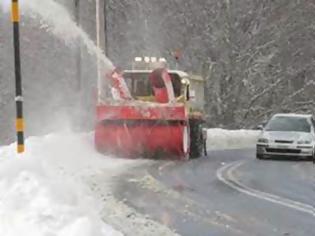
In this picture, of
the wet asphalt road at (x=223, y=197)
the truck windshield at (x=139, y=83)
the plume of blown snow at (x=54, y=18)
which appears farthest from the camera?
the truck windshield at (x=139, y=83)

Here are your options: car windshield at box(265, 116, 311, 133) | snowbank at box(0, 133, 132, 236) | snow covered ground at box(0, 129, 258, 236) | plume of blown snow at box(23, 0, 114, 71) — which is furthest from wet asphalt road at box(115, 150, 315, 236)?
car windshield at box(265, 116, 311, 133)

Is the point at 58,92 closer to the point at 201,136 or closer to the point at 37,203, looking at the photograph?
the point at 201,136

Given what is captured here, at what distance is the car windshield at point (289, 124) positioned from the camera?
25.0 metres

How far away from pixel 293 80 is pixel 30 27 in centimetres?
1735

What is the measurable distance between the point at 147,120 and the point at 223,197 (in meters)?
7.52

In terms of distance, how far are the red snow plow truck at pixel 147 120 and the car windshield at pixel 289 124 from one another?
4.10 metres

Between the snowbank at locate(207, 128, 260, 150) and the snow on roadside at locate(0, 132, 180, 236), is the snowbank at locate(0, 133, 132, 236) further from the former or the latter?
the snowbank at locate(207, 128, 260, 150)

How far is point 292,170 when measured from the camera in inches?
790

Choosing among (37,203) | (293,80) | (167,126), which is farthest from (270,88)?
(37,203)

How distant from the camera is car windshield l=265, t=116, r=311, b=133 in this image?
25.0 meters

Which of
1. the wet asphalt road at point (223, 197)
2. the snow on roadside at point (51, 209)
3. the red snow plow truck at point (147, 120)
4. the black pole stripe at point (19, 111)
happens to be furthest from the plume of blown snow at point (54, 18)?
the snow on roadside at point (51, 209)

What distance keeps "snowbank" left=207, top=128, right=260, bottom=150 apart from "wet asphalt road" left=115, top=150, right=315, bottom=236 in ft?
49.1

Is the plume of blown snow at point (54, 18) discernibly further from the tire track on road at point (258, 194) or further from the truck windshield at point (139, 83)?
the tire track on road at point (258, 194)

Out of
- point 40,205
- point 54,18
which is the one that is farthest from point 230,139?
point 40,205
